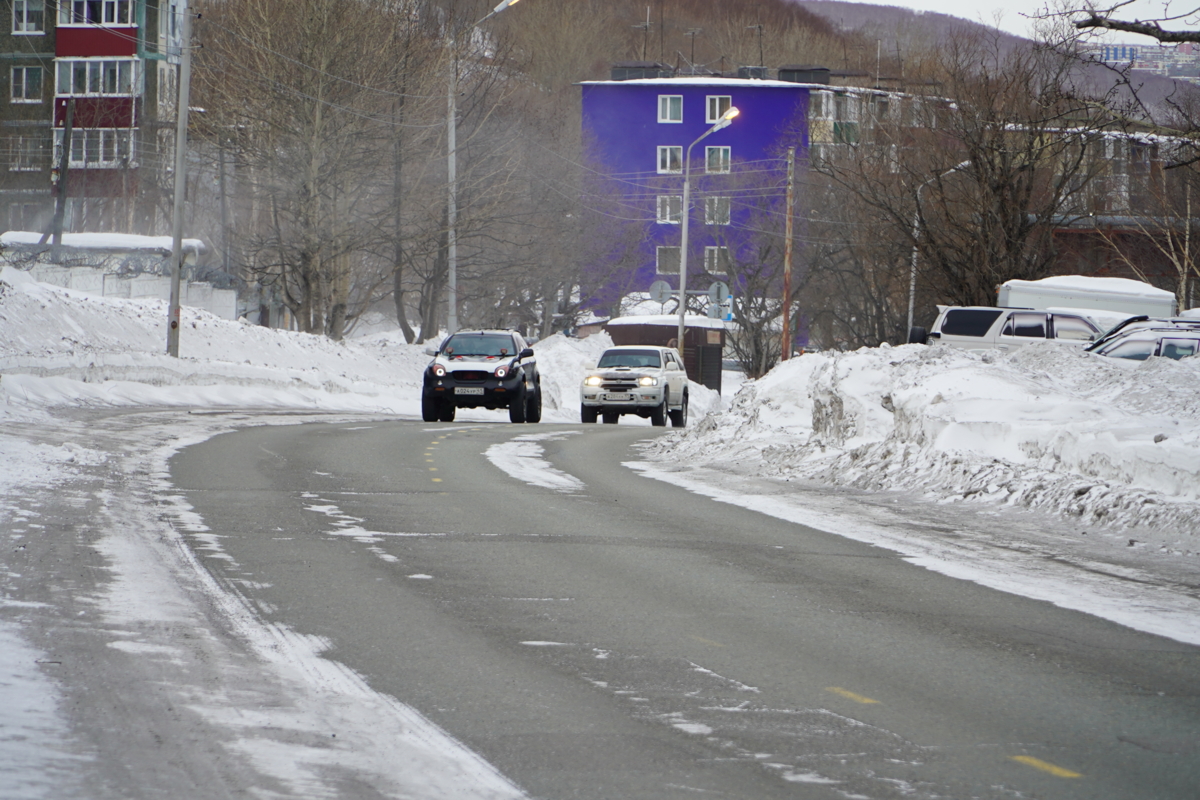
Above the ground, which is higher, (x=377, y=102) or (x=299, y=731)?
(x=377, y=102)

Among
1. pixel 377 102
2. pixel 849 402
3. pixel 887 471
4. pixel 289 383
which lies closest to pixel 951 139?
pixel 377 102

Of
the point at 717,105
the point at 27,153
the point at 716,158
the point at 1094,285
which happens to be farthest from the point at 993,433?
the point at 717,105

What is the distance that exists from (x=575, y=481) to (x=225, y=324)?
2565 cm

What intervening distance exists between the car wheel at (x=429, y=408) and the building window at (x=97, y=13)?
48334mm

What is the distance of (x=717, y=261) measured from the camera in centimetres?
7375

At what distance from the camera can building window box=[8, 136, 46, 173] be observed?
71438 millimetres

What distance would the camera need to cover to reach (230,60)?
43031 millimetres

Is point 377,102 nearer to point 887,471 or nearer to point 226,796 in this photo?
point 887,471

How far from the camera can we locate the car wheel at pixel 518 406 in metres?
27.8

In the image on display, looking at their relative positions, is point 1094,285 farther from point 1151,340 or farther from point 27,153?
point 27,153

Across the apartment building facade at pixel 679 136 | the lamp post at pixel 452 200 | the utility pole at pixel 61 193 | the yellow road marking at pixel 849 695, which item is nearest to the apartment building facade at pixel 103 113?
the utility pole at pixel 61 193

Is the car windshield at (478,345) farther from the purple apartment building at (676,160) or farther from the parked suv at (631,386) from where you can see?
the purple apartment building at (676,160)

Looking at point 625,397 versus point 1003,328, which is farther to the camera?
point 625,397

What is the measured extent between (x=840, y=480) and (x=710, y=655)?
929 centimetres
